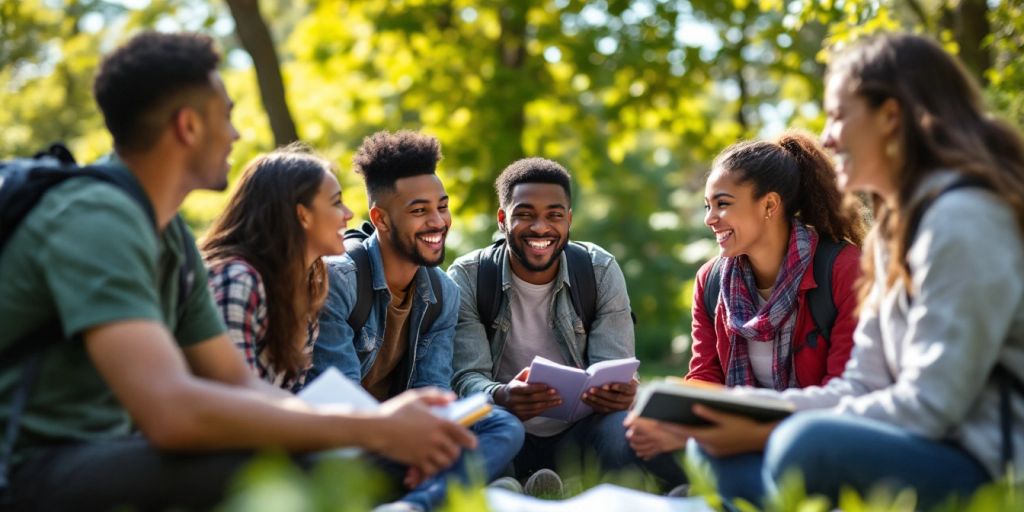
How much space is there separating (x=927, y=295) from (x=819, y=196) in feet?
7.47

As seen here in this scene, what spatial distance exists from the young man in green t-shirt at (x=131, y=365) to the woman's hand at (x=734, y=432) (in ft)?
2.80

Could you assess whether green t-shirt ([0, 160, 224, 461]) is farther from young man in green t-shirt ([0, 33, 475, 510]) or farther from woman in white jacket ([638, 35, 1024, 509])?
woman in white jacket ([638, 35, 1024, 509])

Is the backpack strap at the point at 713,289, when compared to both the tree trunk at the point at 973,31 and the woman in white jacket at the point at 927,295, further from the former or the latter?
the tree trunk at the point at 973,31

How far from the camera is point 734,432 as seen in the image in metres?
3.53

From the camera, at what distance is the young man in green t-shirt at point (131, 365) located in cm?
279

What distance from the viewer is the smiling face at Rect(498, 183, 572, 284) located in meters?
5.79

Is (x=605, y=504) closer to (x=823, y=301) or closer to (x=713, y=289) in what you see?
(x=823, y=301)

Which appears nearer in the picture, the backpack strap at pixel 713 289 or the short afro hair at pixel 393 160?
the backpack strap at pixel 713 289

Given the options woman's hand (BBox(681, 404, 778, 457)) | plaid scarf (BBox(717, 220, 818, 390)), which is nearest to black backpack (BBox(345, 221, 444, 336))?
plaid scarf (BBox(717, 220, 818, 390))

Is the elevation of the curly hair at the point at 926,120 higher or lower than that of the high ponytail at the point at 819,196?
higher

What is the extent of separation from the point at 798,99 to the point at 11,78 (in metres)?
15.6

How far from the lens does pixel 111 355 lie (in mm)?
2771

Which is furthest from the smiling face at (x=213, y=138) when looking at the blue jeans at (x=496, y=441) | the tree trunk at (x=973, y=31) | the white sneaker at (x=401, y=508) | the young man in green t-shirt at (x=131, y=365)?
the tree trunk at (x=973, y=31)

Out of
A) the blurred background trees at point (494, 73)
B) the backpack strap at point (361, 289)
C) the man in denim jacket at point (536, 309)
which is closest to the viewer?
the backpack strap at point (361, 289)
